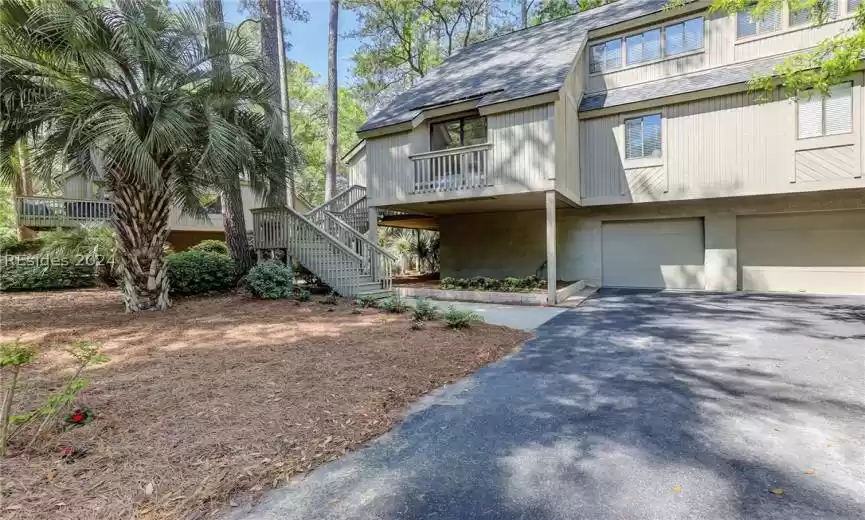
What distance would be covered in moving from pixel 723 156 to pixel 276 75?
12.3m

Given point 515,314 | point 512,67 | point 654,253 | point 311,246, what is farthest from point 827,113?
point 311,246

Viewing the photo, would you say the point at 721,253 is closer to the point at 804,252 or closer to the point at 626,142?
the point at 804,252

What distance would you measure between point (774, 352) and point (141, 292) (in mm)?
10271

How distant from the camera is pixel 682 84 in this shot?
37.6 feet

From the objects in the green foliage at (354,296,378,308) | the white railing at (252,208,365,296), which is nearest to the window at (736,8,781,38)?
the white railing at (252,208,365,296)

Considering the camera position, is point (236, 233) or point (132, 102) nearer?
point (132, 102)

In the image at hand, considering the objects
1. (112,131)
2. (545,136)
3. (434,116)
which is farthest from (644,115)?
(112,131)

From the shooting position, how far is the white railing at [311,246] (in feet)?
32.9

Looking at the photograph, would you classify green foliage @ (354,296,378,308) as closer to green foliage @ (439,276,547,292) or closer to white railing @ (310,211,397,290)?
white railing @ (310,211,397,290)

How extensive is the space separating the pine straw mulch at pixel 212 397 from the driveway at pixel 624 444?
316 millimetres

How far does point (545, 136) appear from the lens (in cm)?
981

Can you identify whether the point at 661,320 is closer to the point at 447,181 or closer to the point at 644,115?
the point at 447,181

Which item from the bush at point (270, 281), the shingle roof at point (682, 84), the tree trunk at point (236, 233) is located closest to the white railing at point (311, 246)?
the tree trunk at point (236, 233)

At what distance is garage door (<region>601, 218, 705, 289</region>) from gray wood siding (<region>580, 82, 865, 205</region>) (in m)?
1.30
